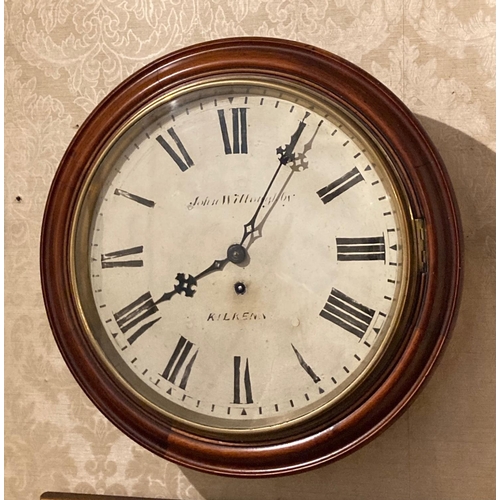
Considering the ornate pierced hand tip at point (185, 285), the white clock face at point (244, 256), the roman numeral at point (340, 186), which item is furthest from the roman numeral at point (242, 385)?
the roman numeral at point (340, 186)

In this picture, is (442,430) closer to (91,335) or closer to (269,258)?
(269,258)

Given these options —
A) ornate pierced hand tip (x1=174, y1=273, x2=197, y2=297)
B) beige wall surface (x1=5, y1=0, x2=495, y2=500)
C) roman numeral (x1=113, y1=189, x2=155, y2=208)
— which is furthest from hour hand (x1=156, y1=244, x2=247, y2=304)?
beige wall surface (x1=5, y1=0, x2=495, y2=500)

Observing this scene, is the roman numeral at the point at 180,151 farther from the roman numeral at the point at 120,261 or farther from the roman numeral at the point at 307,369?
the roman numeral at the point at 307,369

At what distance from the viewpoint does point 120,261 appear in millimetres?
995

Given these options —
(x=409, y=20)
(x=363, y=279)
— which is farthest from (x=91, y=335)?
(x=409, y=20)

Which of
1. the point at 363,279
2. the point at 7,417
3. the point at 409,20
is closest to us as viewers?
the point at 363,279

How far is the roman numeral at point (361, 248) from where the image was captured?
91 centimetres

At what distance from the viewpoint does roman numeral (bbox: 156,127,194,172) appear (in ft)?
3.18

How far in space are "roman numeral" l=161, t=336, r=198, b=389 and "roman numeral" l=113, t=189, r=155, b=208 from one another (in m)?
0.18

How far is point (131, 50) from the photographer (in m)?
1.11

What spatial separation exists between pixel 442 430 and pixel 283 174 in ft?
1.35

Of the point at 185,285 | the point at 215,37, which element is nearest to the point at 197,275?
the point at 185,285

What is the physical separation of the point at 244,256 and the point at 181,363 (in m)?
0.16

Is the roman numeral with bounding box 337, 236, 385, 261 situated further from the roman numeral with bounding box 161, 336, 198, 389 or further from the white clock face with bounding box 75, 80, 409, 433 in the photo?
the roman numeral with bounding box 161, 336, 198, 389
